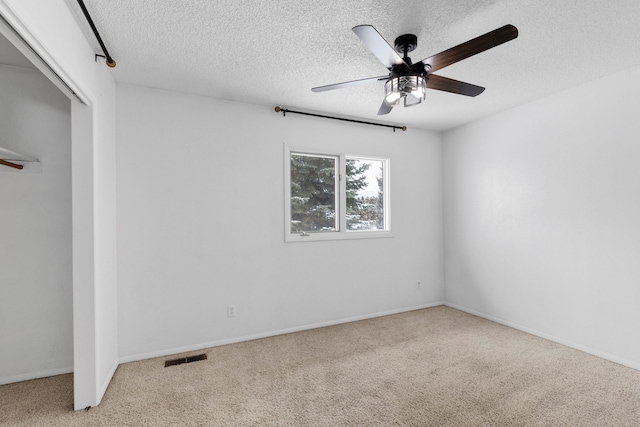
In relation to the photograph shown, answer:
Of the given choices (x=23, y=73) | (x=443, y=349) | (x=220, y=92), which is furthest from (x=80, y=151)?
(x=443, y=349)

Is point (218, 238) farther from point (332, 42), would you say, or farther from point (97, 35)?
point (332, 42)

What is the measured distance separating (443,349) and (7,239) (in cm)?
386

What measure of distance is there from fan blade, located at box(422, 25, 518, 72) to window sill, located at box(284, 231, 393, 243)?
7.20ft

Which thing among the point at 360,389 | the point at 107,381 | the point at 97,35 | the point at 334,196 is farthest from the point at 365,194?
the point at 107,381

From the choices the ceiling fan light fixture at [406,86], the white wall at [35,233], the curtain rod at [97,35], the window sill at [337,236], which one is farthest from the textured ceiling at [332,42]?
the window sill at [337,236]

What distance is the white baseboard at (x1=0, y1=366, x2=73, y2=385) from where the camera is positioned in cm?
239

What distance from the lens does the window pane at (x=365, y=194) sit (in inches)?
156

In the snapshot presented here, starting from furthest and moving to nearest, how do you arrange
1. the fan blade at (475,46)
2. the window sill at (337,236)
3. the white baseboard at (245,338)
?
the window sill at (337,236)
the white baseboard at (245,338)
the fan blade at (475,46)

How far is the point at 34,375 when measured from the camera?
8.09ft

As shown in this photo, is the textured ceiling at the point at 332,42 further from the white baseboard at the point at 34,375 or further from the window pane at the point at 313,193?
the white baseboard at the point at 34,375

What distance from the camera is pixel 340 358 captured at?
2.82 metres

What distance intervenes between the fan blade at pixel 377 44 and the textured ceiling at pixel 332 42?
310mm

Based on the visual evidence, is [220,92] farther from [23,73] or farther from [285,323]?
[285,323]

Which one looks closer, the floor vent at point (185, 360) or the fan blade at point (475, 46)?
the fan blade at point (475, 46)
